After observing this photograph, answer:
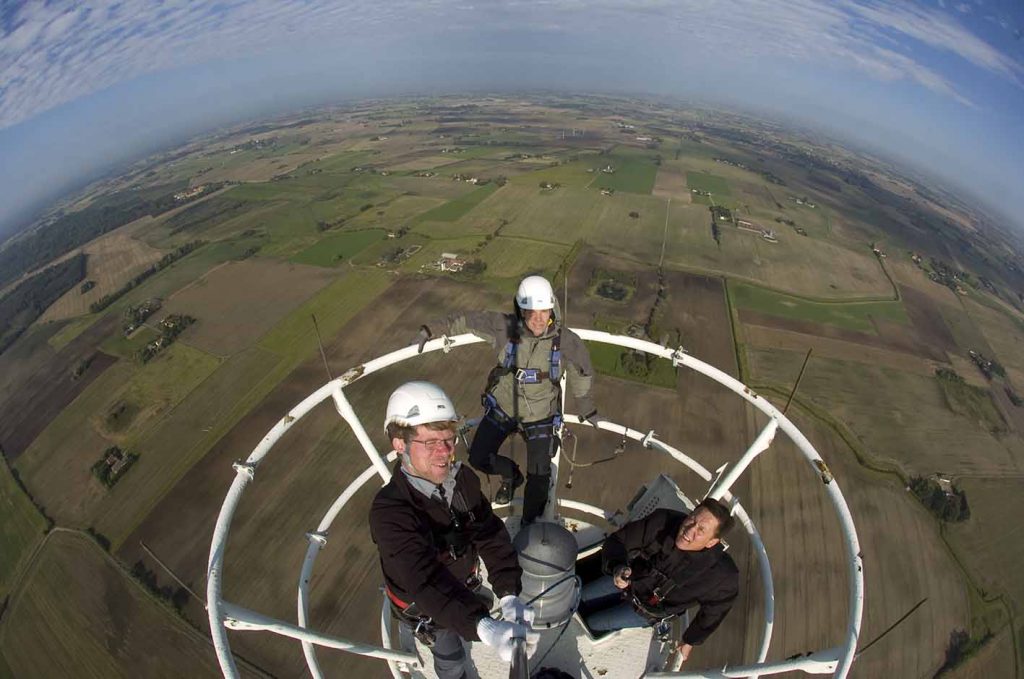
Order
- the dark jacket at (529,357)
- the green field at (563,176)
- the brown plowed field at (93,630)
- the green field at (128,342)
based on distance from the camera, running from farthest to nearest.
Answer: the green field at (563,176) < the green field at (128,342) < the brown plowed field at (93,630) < the dark jacket at (529,357)

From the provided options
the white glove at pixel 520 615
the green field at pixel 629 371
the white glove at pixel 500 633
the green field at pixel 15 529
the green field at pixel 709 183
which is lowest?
the green field at pixel 709 183

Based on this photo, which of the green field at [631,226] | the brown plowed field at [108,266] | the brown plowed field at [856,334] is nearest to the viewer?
the brown plowed field at [856,334]

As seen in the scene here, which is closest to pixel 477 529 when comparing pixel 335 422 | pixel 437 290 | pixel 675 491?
pixel 675 491

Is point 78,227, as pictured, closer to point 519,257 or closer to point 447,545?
point 519,257

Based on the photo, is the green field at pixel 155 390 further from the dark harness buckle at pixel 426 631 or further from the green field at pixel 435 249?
the dark harness buckle at pixel 426 631

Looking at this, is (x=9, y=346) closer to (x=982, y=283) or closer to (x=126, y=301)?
(x=126, y=301)

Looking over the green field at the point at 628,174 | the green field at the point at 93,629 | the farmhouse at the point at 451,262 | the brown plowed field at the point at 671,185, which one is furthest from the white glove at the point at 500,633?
the green field at the point at 628,174

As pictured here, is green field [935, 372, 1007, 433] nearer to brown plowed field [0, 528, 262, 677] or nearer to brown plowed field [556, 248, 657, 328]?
brown plowed field [556, 248, 657, 328]
